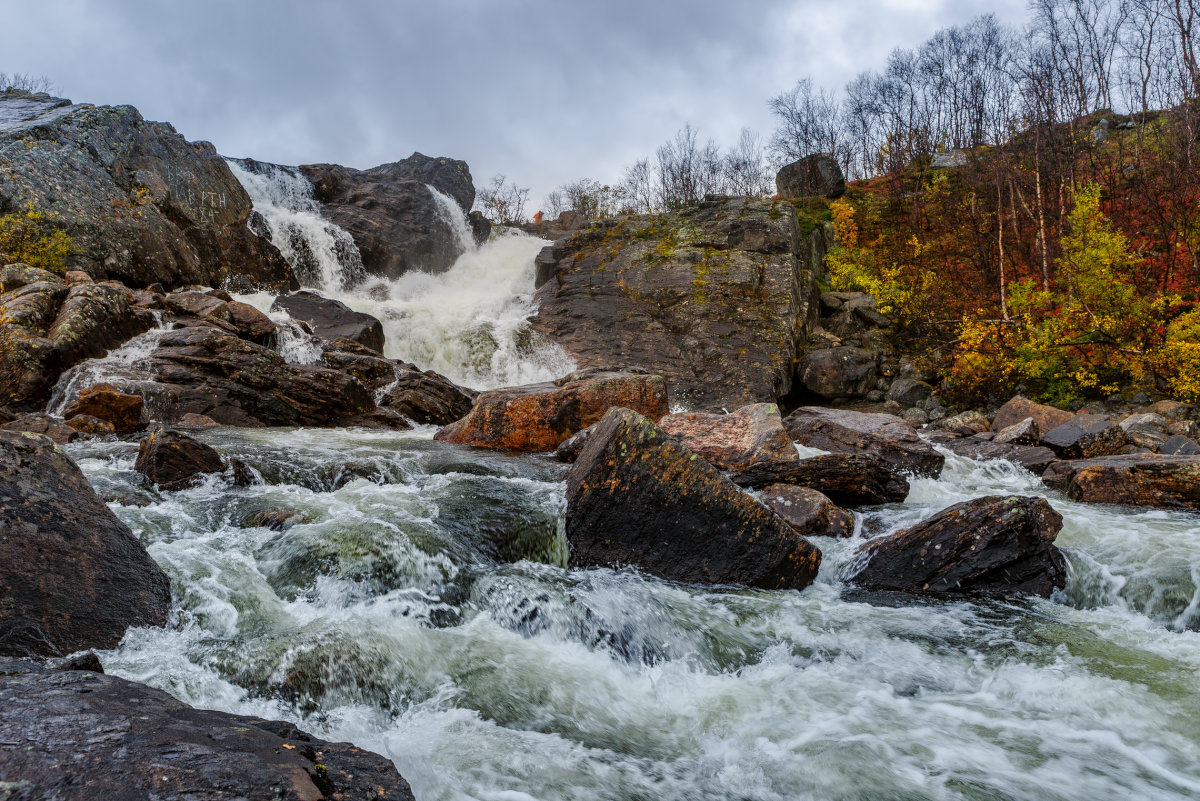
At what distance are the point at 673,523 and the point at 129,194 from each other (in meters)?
20.4

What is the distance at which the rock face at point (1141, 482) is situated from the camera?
7.46m

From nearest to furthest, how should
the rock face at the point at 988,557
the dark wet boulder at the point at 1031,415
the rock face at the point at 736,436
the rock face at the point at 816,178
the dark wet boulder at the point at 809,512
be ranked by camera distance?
the rock face at the point at 988,557 < the dark wet boulder at the point at 809,512 < the rock face at the point at 736,436 < the dark wet boulder at the point at 1031,415 < the rock face at the point at 816,178

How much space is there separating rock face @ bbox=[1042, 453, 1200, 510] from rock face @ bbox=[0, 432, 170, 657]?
31.7 ft

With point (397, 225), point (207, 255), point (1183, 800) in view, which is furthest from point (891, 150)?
point (1183, 800)

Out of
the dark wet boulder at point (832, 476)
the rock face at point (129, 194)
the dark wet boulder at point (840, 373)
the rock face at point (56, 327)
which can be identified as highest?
the rock face at point (129, 194)

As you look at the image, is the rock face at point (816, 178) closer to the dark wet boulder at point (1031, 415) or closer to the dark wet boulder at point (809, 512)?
the dark wet boulder at point (1031, 415)

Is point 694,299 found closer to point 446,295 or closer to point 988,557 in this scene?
point 446,295

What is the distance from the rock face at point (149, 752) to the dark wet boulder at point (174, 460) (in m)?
4.52

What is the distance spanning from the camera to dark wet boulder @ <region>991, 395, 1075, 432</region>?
12.2m

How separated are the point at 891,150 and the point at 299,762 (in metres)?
37.7

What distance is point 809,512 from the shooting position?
665 cm

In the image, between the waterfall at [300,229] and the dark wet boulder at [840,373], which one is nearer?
the dark wet boulder at [840,373]

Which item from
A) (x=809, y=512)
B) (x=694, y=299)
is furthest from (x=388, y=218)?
(x=809, y=512)

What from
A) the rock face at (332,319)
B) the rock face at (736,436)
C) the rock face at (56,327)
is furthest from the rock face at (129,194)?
the rock face at (736,436)
